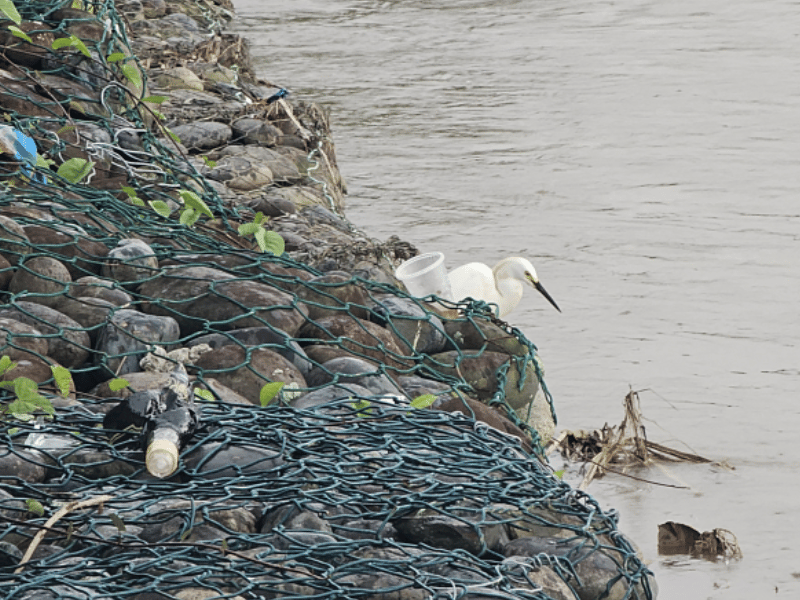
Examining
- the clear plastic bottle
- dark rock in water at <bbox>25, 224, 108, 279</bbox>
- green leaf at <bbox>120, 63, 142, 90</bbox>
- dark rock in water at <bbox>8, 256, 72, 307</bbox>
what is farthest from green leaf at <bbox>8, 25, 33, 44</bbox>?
the clear plastic bottle

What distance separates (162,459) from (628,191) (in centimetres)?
613

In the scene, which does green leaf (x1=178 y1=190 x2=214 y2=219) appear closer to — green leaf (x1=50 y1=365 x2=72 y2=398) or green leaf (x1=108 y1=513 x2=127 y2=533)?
green leaf (x1=50 y1=365 x2=72 y2=398)

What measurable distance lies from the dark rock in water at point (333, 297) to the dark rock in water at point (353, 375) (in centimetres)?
35

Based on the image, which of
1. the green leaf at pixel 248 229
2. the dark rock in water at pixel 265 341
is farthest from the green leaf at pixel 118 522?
the green leaf at pixel 248 229

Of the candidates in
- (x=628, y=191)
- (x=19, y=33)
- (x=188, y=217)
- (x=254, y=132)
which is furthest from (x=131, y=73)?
(x=628, y=191)

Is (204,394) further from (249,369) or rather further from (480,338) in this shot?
(480,338)

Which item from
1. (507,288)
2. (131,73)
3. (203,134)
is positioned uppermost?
(131,73)

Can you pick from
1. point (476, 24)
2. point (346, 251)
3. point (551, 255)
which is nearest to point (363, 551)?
point (346, 251)

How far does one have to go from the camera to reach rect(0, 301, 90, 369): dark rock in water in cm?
320

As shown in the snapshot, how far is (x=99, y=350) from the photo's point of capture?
3.28m

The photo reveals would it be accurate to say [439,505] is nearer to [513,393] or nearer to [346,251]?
[513,393]

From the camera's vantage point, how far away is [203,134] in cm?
615

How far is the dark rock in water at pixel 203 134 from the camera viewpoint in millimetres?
6066

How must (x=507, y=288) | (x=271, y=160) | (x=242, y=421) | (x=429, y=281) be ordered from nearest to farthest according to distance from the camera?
(x=242, y=421) → (x=429, y=281) → (x=507, y=288) → (x=271, y=160)
